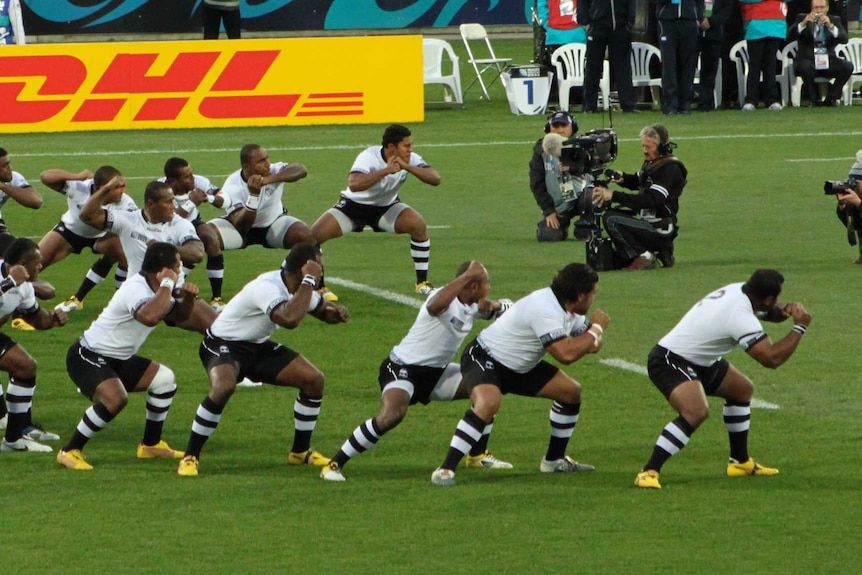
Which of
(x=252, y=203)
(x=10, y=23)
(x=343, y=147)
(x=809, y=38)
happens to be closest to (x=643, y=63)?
(x=809, y=38)

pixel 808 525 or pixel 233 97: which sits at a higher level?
pixel 808 525

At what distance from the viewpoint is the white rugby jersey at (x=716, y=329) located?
33.0ft

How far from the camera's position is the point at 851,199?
16562 millimetres

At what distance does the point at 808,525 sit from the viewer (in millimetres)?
9414

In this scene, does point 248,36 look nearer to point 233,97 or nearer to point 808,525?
Result: point 233,97

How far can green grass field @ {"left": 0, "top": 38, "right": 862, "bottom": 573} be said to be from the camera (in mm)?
8992

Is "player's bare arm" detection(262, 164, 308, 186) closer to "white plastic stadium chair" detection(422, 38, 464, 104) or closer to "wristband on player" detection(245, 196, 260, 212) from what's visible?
"wristband on player" detection(245, 196, 260, 212)

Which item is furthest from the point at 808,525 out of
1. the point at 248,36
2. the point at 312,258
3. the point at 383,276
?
the point at 248,36

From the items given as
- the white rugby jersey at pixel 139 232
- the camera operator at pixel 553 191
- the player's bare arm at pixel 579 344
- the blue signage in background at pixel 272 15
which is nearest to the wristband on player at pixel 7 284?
the white rugby jersey at pixel 139 232

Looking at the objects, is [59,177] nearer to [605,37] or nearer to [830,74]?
[605,37]

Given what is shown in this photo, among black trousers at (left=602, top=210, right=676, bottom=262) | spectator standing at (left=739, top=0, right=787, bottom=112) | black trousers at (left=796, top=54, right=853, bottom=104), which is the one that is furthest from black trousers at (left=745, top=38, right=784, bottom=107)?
black trousers at (left=602, top=210, right=676, bottom=262)

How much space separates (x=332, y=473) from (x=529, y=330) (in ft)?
5.15

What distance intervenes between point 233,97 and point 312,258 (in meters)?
20.3

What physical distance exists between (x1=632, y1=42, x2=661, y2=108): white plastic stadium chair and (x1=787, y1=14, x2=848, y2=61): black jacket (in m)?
2.62
